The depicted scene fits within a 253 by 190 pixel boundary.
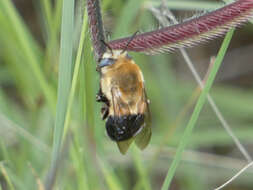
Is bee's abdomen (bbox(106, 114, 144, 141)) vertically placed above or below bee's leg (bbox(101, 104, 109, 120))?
below

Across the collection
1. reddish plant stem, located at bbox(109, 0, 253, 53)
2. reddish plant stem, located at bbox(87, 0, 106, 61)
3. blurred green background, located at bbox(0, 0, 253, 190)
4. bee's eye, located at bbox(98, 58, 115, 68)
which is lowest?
blurred green background, located at bbox(0, 0, 253, 190)

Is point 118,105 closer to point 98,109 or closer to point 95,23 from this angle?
point 95,23

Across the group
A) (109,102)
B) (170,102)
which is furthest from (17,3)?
(109,102)

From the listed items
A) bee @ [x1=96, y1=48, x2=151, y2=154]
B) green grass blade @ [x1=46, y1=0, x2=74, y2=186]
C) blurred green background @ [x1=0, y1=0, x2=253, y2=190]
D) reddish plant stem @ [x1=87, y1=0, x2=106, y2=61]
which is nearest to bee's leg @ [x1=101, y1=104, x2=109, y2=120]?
bee @ [x1=96, y1=48, x2=151, y2=154]

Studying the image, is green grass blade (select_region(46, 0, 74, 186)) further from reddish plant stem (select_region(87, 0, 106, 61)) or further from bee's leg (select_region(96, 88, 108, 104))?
bee's leg (select_region(96, 88, 108, 104))

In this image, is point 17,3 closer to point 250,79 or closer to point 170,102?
point 170,102

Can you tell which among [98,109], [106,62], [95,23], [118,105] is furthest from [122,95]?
[98,109]

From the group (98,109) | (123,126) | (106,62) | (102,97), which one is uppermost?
(106,62)
